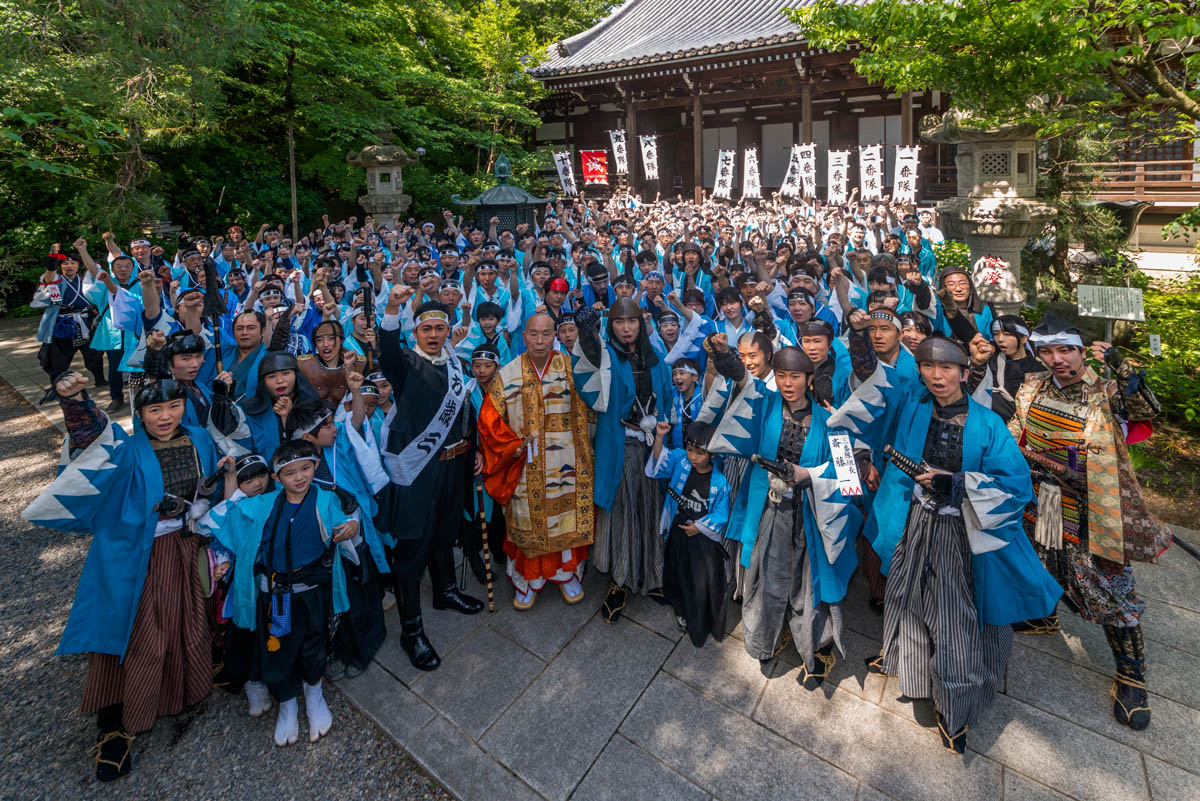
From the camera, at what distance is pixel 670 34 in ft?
67.1

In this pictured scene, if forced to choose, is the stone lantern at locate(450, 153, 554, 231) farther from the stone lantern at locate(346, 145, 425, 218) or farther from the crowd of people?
the crowd of people

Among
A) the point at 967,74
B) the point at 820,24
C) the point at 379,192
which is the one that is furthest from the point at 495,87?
the point at 967,74

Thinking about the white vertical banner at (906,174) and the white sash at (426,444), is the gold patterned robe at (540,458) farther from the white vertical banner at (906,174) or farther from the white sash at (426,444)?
the white vertical banner at (906,174)

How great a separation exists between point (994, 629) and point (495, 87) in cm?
2007

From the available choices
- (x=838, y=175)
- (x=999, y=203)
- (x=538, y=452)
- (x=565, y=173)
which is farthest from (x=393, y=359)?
(x=838, y=175)

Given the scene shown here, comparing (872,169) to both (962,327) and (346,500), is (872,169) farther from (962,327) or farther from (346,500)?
(346,500)

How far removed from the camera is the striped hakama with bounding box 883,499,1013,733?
2893mm

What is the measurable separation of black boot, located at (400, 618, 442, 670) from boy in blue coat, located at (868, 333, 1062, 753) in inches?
98.5

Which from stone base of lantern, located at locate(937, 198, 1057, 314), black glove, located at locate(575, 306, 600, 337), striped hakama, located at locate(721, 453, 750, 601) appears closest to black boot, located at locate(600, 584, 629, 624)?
striped hakama, located at locate(721, 453, 750, 601)

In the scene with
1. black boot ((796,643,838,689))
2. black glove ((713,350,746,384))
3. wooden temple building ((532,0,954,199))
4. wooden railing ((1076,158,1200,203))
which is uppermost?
wooden temple building ((532,0,954,199))

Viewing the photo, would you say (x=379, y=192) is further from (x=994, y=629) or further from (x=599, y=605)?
(x=994, y=629)

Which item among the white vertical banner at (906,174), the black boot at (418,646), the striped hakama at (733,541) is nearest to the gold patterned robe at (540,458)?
the black boot at (418,646)

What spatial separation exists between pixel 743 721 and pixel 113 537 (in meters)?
3.16

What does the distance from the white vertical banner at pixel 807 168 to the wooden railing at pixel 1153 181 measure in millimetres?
6206
